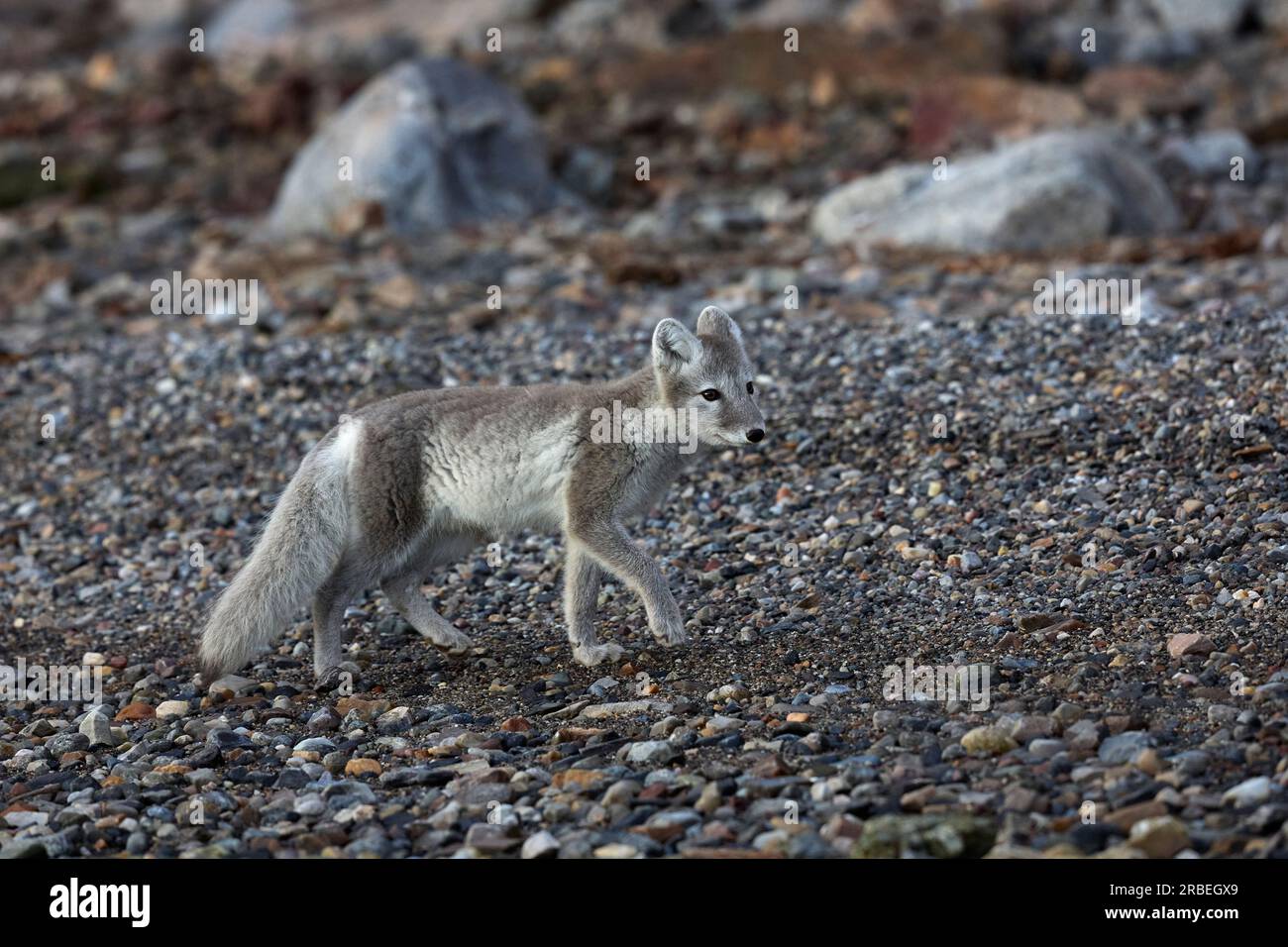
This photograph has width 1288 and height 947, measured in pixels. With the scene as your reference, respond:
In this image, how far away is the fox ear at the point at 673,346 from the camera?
6801 mm

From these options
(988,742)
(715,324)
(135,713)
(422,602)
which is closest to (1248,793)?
(988,742)

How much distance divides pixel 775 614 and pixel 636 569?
839 mm

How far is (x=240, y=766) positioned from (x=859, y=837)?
2489mm

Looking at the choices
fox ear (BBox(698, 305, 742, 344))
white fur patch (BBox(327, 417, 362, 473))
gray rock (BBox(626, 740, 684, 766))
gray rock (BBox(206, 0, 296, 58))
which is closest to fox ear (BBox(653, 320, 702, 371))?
fox ear (BBox(698, 305, 742, 344))

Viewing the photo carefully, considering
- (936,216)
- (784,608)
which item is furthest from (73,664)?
(936,216)

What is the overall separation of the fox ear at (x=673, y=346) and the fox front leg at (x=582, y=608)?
88 centimetres

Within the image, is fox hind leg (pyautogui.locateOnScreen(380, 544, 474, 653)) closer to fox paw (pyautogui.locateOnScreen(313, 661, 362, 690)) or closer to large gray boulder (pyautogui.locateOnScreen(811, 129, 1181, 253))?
fox paw (pyautogui.locateOnScreen(313, 661, 362, 690))

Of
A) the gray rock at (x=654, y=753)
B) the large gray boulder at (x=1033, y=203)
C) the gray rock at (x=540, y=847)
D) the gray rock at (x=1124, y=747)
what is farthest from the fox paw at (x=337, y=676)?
the large gray boulder at (x=1033, y=203)

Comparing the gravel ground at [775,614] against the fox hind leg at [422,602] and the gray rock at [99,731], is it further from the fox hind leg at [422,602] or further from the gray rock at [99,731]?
the fox hind leg at [422,602]

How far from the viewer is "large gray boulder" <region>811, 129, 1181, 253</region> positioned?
13.3 metres

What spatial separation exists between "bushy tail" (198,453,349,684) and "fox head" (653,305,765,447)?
4.97ft
